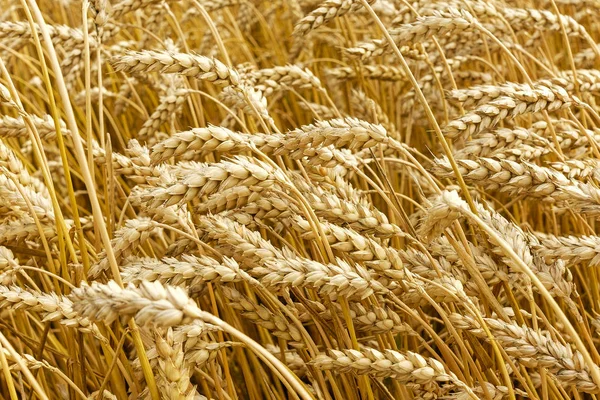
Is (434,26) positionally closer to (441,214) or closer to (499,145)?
(499,145)

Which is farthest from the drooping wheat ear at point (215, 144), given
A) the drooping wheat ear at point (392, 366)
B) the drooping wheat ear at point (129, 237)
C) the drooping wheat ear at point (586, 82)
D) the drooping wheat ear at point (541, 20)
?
the drooping wheat ear at point (541, 20)

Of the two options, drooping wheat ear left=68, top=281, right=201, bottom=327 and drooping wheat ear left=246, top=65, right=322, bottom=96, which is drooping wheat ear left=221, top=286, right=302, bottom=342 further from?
drooping wheat ear left=246, top=65, right=322, bottom=96

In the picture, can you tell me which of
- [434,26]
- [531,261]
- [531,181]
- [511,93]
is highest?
[434,26]

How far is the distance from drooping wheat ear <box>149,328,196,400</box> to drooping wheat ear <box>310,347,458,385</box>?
21 cm

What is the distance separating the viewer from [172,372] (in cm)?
93

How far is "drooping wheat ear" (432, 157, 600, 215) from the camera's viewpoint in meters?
1.02

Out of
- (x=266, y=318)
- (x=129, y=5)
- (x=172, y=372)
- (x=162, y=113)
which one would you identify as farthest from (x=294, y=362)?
(x=129, y=5)

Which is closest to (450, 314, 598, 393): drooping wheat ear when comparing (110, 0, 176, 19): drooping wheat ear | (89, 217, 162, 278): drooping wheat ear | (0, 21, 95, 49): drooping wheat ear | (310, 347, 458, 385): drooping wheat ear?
(310, 347, 458, 385): drooping wheat ear

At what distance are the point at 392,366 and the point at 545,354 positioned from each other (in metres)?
0.24

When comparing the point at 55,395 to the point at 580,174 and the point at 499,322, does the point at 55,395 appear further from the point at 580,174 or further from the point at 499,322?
the point at 580,174

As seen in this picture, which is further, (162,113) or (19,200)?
(162,113)

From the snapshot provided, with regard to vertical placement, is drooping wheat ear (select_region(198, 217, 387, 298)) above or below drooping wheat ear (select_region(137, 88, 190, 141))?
below

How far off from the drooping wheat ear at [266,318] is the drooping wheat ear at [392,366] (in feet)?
0.59

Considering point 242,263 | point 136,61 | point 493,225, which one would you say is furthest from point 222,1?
point 493,225
